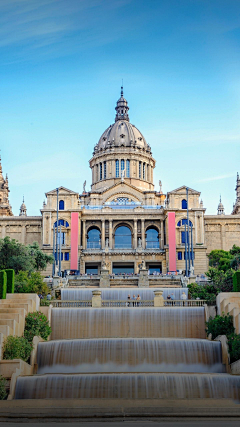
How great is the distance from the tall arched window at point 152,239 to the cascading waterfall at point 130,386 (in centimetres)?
5145

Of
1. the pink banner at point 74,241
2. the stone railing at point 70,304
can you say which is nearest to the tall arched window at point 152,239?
the pink banner at point 74,241

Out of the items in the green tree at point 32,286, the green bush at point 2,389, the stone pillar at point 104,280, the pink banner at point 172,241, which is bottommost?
the green bush at point 2,389

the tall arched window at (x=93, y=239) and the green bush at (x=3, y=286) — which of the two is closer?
the green bush at (x=3, y=286)

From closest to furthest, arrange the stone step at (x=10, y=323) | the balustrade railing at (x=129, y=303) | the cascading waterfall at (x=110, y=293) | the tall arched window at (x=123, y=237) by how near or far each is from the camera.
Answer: the stone step at (x=10, y=323), the balustrade railing at (x=129, y=303), the cascading waterfall at (x=110, y=293), the tall arched window at (x=123, y=237)

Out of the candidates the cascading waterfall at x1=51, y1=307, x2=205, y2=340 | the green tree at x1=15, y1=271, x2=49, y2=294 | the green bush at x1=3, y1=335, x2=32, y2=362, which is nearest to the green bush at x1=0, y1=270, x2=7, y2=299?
the cascading waterfall at x1=51, y1=307, x2=205, y2=340

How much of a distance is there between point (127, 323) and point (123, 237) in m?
42.7

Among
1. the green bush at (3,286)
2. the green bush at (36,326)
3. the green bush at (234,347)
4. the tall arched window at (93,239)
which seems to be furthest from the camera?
the tall arched window at (93,239)

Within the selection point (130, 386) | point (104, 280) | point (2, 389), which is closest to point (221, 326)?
point (130, 386)

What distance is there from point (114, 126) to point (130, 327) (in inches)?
2595

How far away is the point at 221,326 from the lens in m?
35.4

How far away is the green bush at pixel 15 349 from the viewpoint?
31859 mm

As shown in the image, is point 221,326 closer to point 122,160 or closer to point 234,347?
point 234,347

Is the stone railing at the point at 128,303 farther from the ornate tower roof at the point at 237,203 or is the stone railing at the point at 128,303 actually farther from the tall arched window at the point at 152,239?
the ornate tower roof at the point at 237,203

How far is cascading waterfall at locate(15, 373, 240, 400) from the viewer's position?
2808 cm
